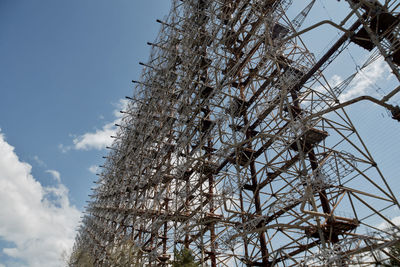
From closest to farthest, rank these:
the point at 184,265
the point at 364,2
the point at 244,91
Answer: the point at 364,2, the point at 184,265, the point at 244,91

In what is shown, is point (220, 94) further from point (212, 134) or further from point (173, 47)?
point (173, 47)

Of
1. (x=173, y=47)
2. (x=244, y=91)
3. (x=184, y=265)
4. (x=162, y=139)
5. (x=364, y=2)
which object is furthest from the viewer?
(x=173, y=47)

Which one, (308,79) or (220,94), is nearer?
(308,79)

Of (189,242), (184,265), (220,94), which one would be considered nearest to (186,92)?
(220,94)

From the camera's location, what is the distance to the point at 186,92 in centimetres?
2102

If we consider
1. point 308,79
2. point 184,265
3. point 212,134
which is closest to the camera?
point 184,265

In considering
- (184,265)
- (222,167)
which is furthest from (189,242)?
(184,265)

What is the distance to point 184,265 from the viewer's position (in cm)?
1254

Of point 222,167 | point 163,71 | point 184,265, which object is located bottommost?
point 184,265

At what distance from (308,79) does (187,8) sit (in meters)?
13.1

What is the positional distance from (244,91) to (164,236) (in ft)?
37.1

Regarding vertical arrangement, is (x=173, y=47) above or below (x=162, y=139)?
above

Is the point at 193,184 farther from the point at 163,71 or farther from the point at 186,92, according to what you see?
the point at 163,71

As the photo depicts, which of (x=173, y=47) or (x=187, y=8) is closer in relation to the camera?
(x=187, y=8)
